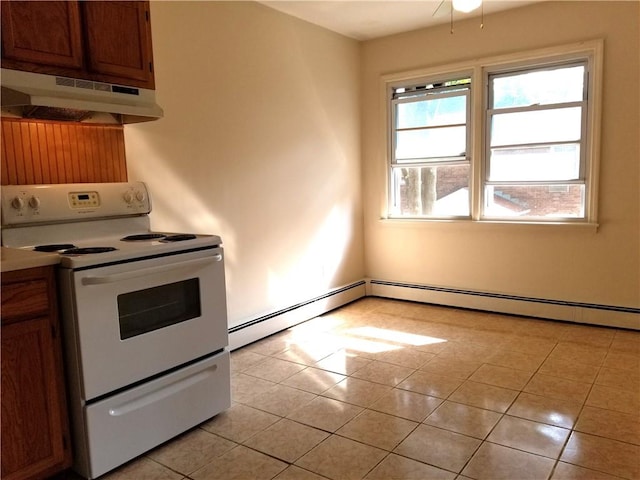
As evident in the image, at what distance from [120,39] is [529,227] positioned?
3.20m

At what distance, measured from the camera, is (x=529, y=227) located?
3.96m

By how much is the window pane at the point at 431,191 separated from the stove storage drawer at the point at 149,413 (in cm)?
266

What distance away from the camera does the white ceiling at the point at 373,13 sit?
364 cm

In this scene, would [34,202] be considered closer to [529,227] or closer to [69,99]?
[69,99]

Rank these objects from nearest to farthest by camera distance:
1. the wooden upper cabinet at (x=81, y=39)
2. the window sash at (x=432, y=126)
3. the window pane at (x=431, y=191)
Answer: the wooden upper cabinet at (x=81, y=39) < the window sash at (x=432, y=126) < the window pane at (x=431, y=191)

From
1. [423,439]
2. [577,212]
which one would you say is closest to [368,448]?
[423,439]

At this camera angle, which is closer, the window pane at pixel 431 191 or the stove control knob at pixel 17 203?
the stove control knob at pixel 17 203

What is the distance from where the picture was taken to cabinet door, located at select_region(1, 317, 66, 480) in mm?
1770

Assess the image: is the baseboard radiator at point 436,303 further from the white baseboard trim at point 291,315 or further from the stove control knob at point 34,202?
the stove control knob at point 34,202

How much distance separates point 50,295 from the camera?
188 cm

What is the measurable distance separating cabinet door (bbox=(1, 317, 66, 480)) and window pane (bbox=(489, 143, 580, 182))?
3.51 m

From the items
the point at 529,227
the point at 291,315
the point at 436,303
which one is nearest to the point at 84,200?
the point at 291,315

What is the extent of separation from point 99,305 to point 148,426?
1.97ft

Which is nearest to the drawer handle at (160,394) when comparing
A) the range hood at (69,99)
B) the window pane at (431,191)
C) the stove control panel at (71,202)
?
the stove control panel at (71,202)
